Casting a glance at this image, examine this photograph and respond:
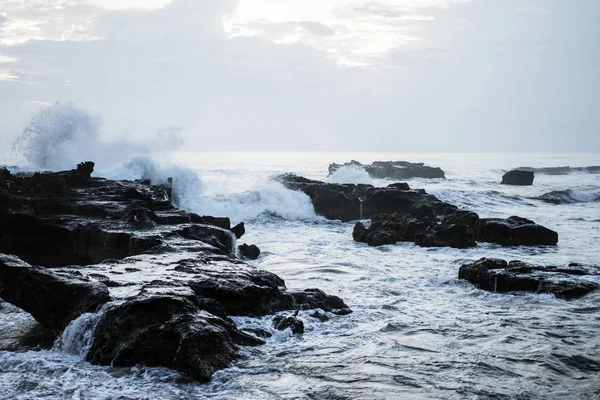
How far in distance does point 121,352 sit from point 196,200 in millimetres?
21160

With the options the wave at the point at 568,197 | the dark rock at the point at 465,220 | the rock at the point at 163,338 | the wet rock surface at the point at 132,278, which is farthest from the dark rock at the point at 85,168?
the wave at the point at 568,197

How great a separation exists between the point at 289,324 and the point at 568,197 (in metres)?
35.3

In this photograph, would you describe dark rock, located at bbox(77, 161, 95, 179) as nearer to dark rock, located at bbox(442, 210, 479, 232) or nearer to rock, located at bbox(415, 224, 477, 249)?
rock, located at bbox(415, 224, 477, 249)

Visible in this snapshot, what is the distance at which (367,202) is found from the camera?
26172 millimetres

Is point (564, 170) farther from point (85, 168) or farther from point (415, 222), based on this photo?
point (85, 168)

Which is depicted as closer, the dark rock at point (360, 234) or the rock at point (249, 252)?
the rock at point (249, 252)

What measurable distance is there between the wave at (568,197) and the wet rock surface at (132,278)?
27627mm

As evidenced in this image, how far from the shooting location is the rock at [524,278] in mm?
10664

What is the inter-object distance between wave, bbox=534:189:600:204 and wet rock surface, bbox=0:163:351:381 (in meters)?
27.6

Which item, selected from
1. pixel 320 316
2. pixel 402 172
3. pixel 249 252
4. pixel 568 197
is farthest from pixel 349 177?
pixel 320 316

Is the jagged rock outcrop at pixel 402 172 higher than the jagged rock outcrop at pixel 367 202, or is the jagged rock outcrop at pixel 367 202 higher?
the jagged rock outcrop at pixel 402 172

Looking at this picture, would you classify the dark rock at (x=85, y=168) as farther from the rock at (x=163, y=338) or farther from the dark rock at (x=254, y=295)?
the rock at (x=163, y=338)

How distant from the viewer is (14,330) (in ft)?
27.0

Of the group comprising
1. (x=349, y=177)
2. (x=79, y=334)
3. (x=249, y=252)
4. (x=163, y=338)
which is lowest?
(x=249, y=252)
